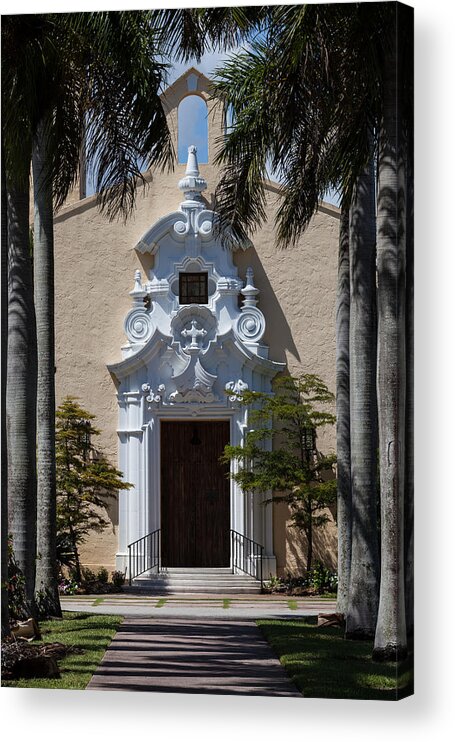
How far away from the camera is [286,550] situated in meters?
11.7

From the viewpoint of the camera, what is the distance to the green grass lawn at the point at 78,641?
11141 mm

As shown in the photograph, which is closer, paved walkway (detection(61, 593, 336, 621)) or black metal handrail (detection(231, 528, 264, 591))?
paved walkway (detection(61, 593, 336, 621))

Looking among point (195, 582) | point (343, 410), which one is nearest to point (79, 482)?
point (195, 582)

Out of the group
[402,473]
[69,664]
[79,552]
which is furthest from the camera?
[79,552]

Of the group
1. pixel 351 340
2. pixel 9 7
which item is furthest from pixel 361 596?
pixel 9 7

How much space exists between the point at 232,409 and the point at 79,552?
1.73 m

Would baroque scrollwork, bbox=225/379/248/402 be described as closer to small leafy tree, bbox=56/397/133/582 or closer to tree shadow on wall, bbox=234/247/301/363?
tree shadow on wall, bbox=234/247/301/363

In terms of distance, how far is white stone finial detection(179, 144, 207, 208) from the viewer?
11750 millimetres

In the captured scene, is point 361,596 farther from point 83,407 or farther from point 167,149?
point 167,149

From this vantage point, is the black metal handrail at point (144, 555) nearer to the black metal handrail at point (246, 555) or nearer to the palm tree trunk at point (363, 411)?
the black metal handrail at point (246, 555)

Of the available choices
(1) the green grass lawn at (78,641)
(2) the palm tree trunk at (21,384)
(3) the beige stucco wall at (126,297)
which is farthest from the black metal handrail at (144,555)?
(2) the palm tree trunk at (21,384)

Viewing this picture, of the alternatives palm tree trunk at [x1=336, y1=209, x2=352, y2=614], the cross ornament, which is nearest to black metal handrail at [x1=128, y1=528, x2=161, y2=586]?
palm tree trunk at [x1=336, y1=209, x2=352, y2=614]

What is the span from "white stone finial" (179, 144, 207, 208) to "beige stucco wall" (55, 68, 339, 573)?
63 millimetres

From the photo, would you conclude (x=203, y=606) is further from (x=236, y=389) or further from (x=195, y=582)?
(x=236, y=389)
